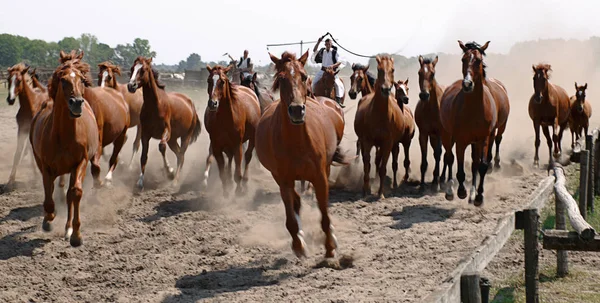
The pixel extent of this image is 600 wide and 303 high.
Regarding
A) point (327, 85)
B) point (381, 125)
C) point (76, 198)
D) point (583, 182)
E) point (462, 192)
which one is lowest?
point (462, 192)

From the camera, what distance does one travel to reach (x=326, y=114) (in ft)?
28.2

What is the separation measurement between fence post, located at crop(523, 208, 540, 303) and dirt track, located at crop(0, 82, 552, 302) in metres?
1.05

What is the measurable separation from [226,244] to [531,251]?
4216 mm

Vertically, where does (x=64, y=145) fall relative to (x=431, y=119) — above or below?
above

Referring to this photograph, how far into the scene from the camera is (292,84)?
7.05 metres

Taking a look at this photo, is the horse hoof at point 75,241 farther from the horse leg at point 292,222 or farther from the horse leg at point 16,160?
the horse leg at point 16,160

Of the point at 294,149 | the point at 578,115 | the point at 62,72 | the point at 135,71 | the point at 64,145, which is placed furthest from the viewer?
the point at 578,115

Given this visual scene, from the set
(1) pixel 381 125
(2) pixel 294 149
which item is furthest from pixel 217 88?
(2) pixel 294 149

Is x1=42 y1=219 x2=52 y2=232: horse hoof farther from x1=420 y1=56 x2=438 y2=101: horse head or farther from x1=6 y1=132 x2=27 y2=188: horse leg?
x1=420 y1=56 x2=438 y2=101: horse head

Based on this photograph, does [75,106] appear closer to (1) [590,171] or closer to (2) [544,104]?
(1) [590,171]

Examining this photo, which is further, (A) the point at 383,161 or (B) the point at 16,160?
(B) the point at 16,160

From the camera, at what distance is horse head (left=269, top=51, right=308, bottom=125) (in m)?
6.86

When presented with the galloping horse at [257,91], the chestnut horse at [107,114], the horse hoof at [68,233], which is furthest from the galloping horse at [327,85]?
the horse hoof at [68,233]

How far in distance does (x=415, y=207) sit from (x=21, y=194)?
6.39 meters
